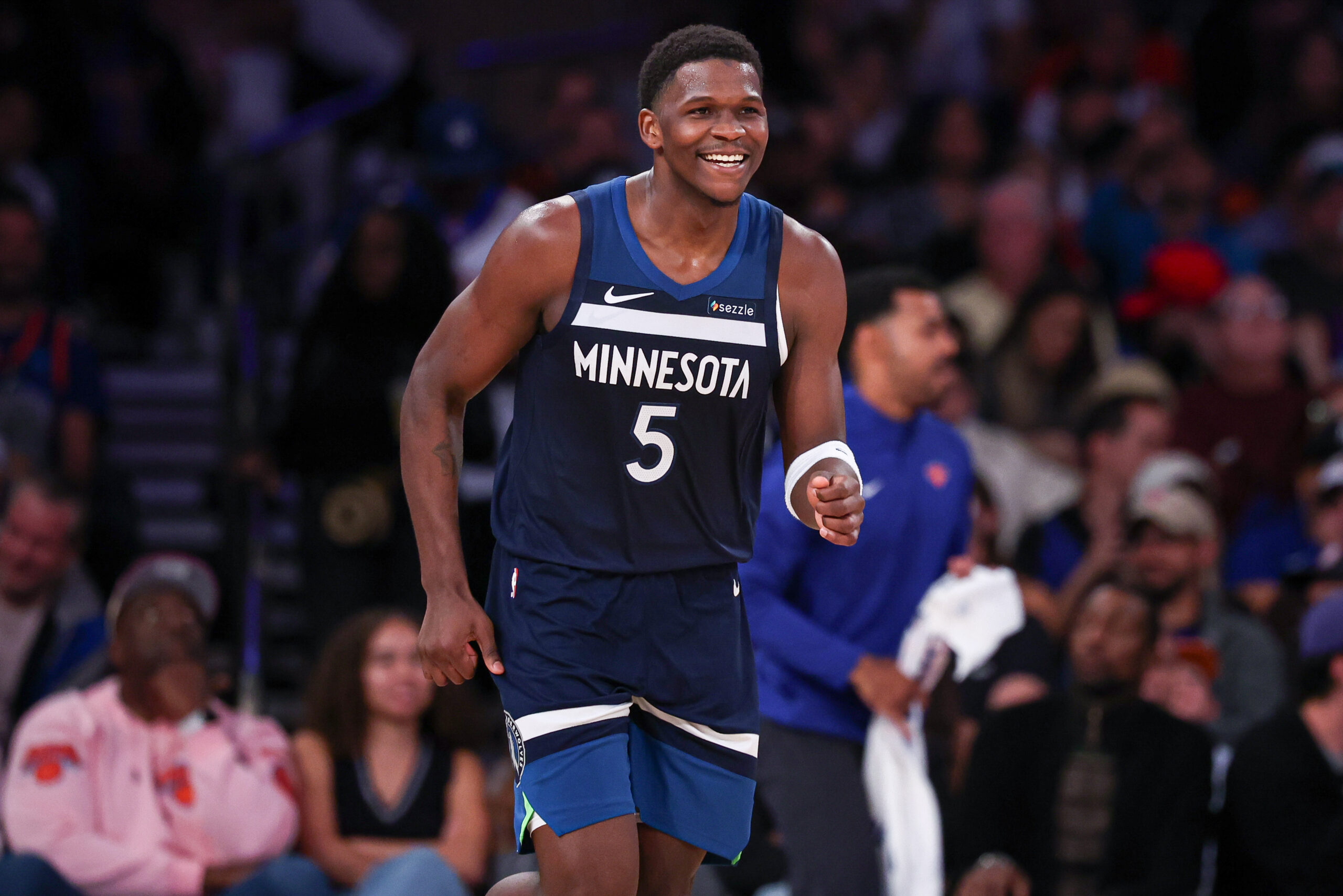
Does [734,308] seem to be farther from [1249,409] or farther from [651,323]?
[1249,409]

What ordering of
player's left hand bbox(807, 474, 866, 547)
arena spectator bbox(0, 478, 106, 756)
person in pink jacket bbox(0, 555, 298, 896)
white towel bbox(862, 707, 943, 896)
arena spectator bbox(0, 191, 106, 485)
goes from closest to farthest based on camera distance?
player's left hand bbox(807, 474, 866, 547)
white towel bbox(862, 707, 943, 896)
person in pink jacket bbox(0, 555, 298, 896)
arena spectator bbox(0, 478, 106, 756)
arena spectator bbox(0, 191, 106, 485)

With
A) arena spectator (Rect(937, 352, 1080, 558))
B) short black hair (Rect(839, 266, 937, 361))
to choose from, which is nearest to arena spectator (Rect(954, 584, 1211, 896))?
short black hair (Rect(839, 266, 937, 361))

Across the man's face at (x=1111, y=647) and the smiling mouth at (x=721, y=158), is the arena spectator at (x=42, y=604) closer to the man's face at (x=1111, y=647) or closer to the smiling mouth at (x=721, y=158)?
the man's face at (x=1111, y=647)

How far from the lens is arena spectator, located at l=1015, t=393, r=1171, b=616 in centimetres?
689

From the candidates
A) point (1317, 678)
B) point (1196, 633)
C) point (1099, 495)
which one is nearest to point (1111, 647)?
point (1317, 678)

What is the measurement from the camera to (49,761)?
508 cm

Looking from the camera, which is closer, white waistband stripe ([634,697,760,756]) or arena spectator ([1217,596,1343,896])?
white waistband stripe ([634,697,760,756])

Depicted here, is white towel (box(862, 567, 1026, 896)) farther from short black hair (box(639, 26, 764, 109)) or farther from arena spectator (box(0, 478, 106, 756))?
arena spectator (box(0, 478, 106, 756))

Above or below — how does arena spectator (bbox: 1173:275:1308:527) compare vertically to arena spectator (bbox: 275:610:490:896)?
above

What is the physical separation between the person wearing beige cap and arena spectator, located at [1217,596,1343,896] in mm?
685

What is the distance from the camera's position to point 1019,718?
532 centimetres

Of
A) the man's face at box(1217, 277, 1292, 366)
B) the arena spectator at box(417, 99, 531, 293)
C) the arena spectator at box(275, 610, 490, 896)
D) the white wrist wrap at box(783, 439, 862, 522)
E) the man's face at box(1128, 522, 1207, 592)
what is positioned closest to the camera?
the white wrist wrap at box(783, 439, 862, 522)

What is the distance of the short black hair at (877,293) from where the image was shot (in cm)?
500

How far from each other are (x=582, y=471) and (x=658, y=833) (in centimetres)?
72
